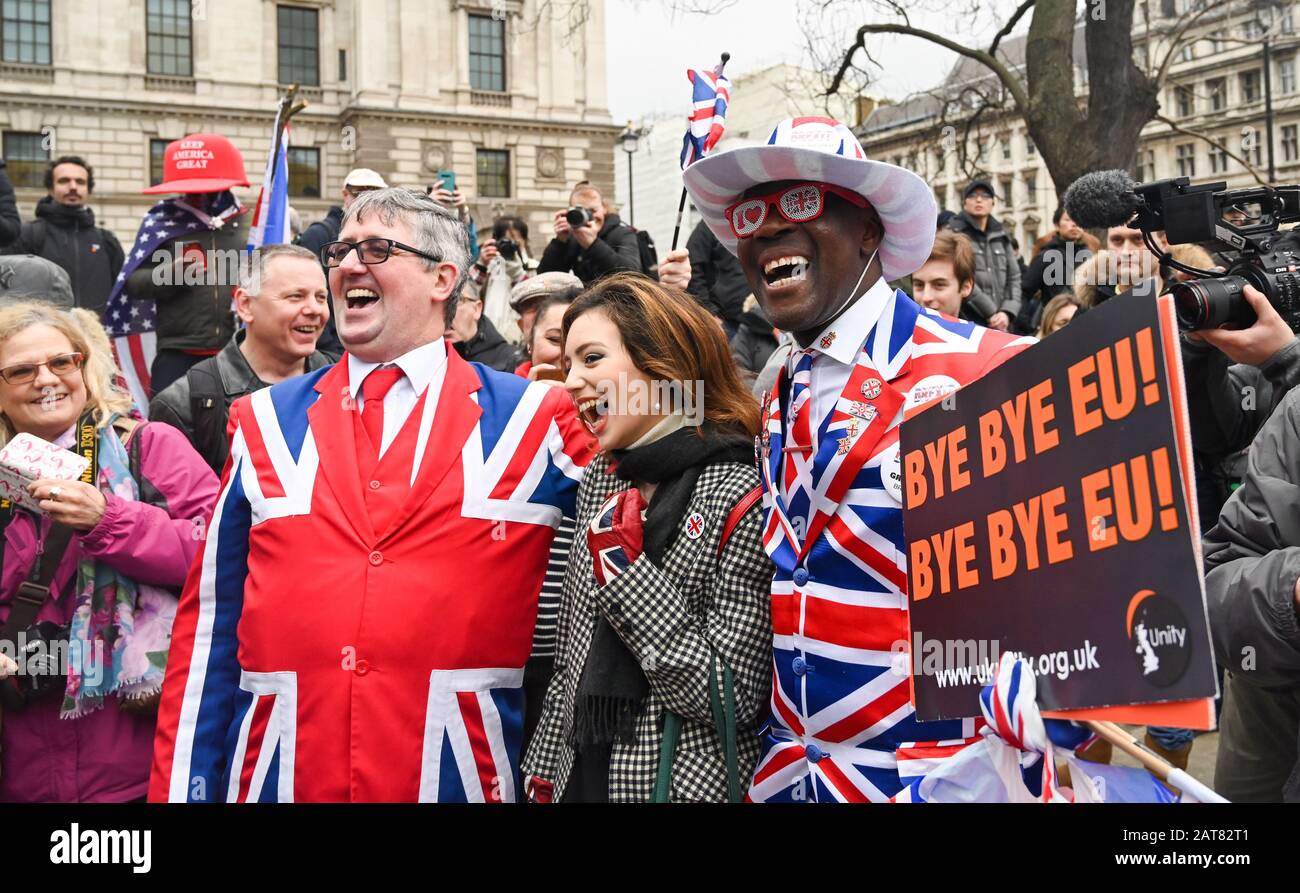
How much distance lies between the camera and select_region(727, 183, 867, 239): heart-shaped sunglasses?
2.45 meters

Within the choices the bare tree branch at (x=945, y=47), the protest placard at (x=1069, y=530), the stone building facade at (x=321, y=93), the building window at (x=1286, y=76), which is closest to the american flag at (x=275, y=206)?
the protest placard at (x=1069, y=530)

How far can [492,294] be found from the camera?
32.4ft

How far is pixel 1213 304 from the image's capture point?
7.89 ft

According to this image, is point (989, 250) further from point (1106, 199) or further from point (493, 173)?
point (493, 173)

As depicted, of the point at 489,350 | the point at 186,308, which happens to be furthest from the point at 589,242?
the point at 186,308

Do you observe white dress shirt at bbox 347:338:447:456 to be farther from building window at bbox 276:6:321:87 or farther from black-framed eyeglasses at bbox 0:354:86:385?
building window at bbox 276:6:321:87

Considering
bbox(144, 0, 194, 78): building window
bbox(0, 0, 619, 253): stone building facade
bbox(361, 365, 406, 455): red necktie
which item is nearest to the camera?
bbox(361, 365, 406, 455): red necktie

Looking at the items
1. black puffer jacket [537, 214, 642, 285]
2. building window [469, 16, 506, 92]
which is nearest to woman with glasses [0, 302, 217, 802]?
black puffer jacket [537, 214, 642, 285]

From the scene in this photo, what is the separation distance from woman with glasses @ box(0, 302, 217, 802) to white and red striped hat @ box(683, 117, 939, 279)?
1.93m

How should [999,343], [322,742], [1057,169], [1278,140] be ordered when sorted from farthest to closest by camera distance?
[1278,140]
[1057,169]
[322,742]
[999,343]
